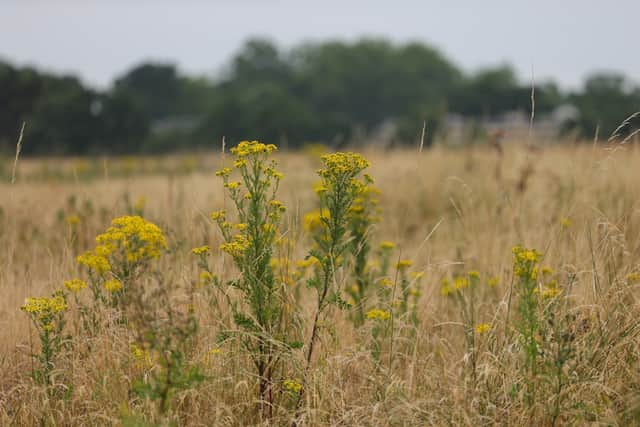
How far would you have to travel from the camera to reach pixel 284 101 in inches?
1362

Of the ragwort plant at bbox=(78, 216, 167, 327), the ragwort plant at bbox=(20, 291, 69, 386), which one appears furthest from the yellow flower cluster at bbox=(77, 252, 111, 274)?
the ragwort plant at bbox=(20, 291, 69, 386)

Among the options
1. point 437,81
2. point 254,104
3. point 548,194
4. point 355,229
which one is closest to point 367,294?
point 355,229

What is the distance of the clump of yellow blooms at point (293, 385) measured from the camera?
2.36 meters

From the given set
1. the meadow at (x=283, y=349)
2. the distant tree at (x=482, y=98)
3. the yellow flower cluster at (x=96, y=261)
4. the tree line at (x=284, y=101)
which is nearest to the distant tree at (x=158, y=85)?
the tree line at (x=284, y=101)

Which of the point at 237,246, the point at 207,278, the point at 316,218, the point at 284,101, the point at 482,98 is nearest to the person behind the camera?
the point at 237,246

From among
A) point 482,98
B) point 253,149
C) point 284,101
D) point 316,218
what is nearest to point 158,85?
point 284,101

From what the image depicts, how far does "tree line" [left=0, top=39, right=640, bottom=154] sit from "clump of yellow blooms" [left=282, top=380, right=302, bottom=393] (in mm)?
1096

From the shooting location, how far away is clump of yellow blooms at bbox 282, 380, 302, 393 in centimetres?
236

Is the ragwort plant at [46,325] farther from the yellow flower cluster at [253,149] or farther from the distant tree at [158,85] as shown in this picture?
the distant tree at [158,85]

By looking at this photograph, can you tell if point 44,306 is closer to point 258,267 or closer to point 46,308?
point 46,308

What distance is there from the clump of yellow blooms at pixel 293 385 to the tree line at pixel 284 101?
1.10 metres

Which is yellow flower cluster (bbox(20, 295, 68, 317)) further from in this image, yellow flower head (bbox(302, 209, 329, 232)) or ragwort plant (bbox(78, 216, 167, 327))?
yellow flower head (bbox(302, 209, 329, 232))

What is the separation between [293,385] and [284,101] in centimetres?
3297

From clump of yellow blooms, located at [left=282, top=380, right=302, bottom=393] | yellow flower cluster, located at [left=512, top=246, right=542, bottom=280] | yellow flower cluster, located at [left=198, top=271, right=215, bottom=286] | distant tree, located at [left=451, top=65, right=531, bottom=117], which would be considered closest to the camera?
yellow flower cluster, located at [left=512, top=246, right=542, bottom=280]
